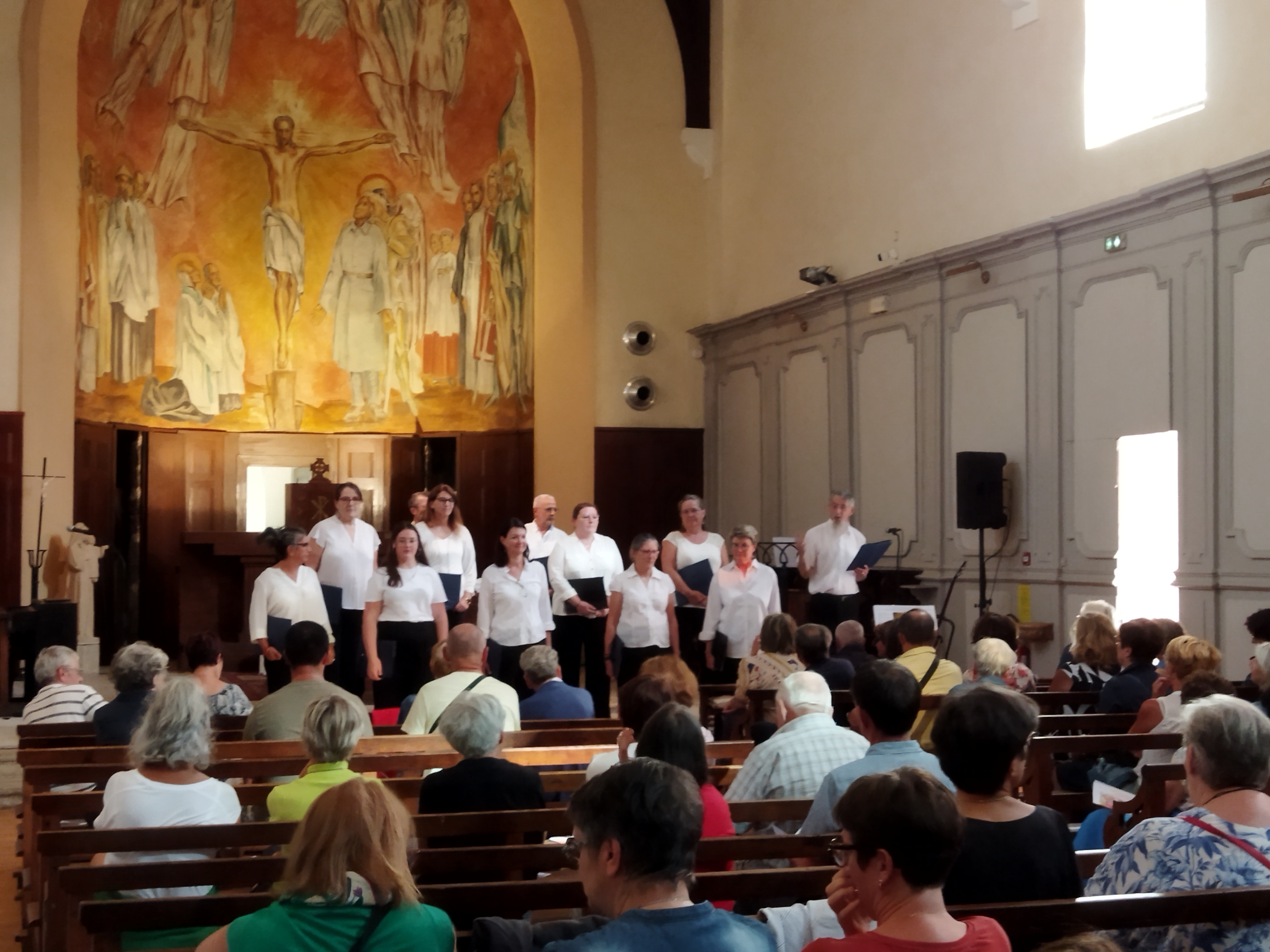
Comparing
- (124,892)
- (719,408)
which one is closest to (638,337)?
(719,408)

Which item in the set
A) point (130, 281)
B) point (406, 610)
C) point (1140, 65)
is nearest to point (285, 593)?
point (406, 610)

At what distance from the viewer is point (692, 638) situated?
11.3 metres

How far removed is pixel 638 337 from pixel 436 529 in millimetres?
6787

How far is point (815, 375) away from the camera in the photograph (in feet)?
46.5

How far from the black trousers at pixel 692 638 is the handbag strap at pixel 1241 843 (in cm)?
713

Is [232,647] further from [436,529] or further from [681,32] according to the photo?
[681,32]

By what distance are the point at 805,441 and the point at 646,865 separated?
1208 cm

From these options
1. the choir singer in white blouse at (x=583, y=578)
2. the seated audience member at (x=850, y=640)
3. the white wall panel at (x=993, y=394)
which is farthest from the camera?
the white wall panel at (x=993, y=394)

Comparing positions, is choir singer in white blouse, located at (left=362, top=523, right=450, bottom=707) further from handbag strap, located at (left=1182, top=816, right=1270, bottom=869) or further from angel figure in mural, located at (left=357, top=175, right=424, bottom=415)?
angel figure in mural, located at (left=357, top=175, right=424, bottom=415)

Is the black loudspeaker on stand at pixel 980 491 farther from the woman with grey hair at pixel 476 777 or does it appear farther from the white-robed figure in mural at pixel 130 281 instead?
the white-robed figure in mural at pixel 130 281

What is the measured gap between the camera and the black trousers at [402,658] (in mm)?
8961

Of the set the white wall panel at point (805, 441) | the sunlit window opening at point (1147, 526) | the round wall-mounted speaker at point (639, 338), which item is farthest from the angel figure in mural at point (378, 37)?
the sunlit window opening at point (1147, 526)

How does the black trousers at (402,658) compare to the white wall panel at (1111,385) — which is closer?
the black trousers at (402,658)

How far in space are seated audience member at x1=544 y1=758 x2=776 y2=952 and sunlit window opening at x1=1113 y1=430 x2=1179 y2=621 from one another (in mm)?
8076
